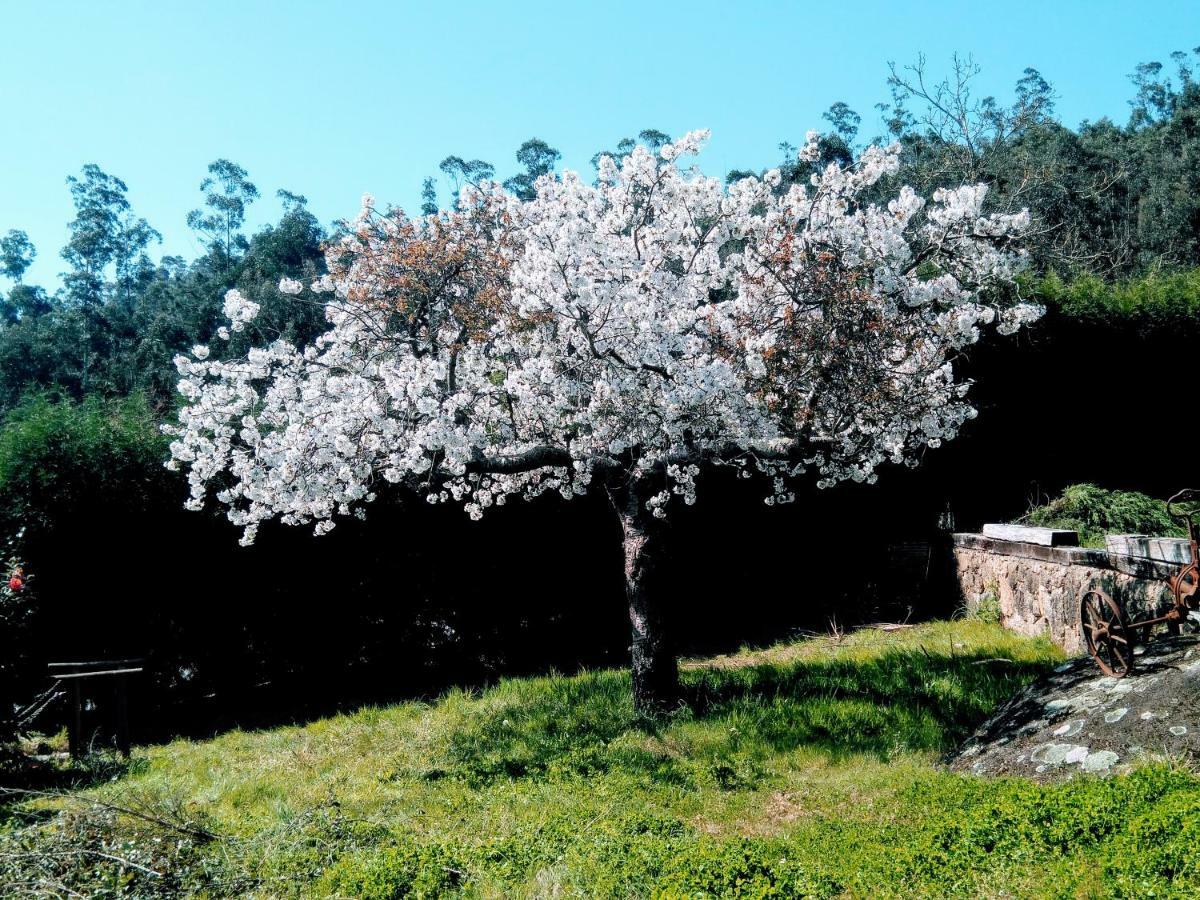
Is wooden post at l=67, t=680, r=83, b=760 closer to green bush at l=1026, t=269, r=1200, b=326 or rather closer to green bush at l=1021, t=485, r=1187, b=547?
green bush at l=1021, t=485, r=1187, b=547

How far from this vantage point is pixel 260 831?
4664 mm

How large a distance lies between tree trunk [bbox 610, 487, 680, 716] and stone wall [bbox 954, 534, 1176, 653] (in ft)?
11.6

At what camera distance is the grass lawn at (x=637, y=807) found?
351 centimetres

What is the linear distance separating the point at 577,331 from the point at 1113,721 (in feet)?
13.6

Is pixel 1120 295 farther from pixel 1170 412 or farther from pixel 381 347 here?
pixel 381 347

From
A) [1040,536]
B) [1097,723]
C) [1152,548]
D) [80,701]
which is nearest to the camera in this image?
[1097,723]

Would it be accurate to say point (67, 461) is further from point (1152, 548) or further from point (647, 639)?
point (1152, 548)

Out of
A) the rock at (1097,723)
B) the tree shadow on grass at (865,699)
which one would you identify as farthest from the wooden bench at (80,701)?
the rock at (1097,723)

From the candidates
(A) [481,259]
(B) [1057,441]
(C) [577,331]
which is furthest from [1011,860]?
(B) [1057,441]

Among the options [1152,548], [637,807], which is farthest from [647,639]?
[1152,548]

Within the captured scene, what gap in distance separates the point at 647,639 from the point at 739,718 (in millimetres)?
912

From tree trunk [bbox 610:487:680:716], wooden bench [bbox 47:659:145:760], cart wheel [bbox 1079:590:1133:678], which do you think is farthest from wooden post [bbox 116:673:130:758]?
cart wheel [bbox 1079:590:1133:678]

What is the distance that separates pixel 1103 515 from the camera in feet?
29.3

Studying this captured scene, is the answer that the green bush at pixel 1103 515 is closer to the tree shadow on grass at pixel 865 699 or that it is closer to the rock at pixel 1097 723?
the tree shadow on grass at pixel 865 699
